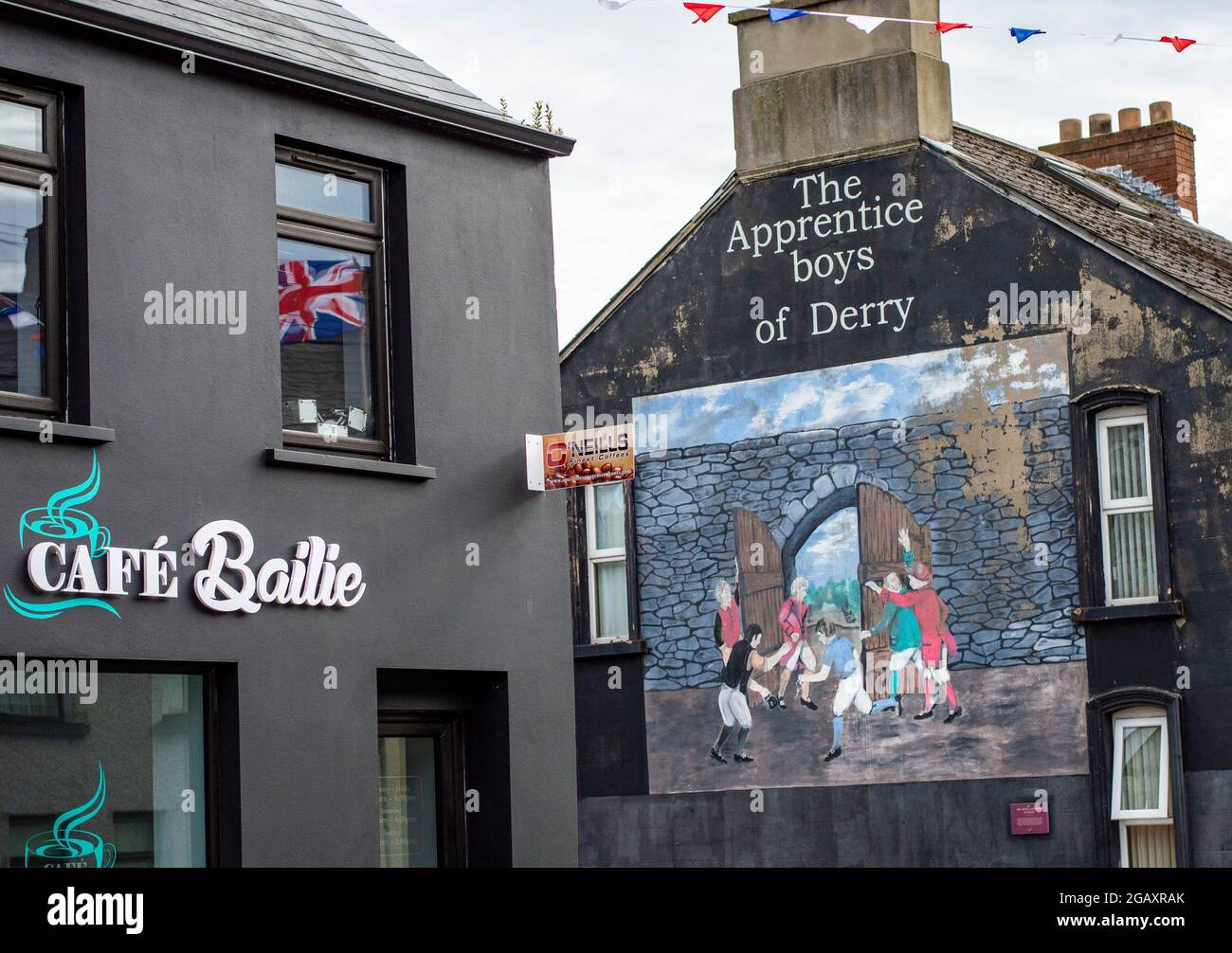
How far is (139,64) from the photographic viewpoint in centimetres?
1095

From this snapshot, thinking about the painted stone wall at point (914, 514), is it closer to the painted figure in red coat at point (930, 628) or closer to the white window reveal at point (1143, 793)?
the painted figure in red coat at point (930, 628)

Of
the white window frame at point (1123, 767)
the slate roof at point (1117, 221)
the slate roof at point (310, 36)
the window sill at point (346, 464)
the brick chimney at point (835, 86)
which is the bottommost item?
the white window frame at point (1123, 767)

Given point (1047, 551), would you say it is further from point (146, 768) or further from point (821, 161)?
point (146, 768)

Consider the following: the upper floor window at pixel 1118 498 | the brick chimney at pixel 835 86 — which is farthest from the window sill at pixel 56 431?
the brick chimney at pixel 835 86

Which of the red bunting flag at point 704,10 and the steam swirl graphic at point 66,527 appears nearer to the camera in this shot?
the steam swirl graphic at point 66,527

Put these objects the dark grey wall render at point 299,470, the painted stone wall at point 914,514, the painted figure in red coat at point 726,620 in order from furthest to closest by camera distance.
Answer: the painted figure in red coat at point 726,620 → the painted stone wall at point 914,514 → the dark grey wall render at point 299,470

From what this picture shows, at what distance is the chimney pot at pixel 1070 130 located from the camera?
2822cm

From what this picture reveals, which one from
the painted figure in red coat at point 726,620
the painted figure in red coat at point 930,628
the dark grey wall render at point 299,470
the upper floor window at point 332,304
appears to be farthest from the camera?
the painted figure in red coat at point 726,620

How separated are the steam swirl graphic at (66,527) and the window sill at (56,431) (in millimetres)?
123

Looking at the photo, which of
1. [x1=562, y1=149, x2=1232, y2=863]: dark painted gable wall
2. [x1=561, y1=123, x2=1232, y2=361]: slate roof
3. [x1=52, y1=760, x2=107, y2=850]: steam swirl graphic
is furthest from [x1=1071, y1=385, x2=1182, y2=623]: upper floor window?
[x1=52, y1=760, x2=107, y2=850]: steam swirl graphic

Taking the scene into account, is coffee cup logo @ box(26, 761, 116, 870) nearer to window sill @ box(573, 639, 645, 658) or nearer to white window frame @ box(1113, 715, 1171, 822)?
white window frame @ box(1113, 715, 1171, 822)

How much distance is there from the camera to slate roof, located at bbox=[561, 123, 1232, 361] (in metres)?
20.0

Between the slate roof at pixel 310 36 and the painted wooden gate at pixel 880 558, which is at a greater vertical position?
the slate roof at pixel 310 36

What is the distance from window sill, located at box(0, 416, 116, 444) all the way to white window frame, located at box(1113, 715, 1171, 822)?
12.3 metres
